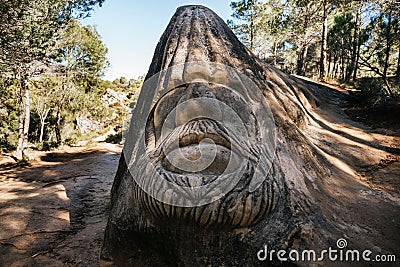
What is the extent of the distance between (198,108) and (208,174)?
77 cm

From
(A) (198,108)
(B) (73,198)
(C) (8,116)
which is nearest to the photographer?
(A) (198,108)

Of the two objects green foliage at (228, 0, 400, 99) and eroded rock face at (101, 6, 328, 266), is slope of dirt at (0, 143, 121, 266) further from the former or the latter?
green foliage at (228, 0, 400, 99)

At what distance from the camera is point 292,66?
3114cm

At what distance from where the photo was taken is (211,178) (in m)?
1.98

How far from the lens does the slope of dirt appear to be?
118 inches

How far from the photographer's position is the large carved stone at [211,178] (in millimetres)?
1972

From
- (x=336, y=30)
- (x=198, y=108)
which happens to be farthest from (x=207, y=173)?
(x=336, y=30)

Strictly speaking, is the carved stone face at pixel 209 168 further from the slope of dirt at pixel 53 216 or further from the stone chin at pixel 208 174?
the slope of dirt at pixel 53 216

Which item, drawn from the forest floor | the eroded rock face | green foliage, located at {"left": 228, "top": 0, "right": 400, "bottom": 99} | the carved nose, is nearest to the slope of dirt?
the forest floor

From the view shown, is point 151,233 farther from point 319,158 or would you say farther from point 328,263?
point 319,158

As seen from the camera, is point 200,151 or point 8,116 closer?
point 200,151

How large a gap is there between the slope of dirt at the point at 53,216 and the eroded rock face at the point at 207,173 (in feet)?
2.87

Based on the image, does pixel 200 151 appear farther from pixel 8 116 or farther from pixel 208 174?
pixel 8 116

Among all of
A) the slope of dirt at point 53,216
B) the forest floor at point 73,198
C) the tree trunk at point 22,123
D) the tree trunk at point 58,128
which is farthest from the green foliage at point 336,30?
the tree trunk at point 58,128
